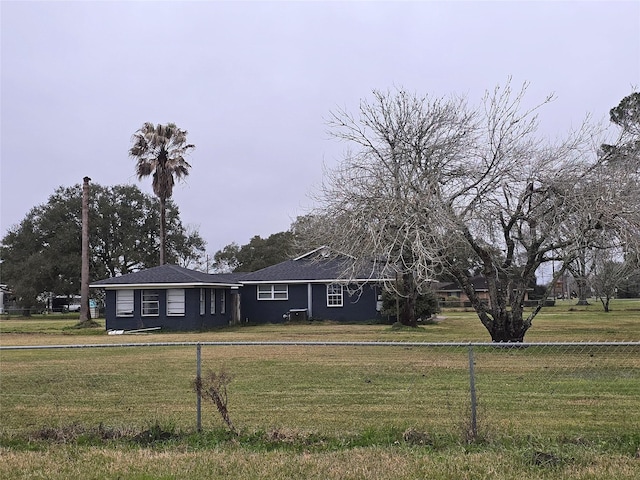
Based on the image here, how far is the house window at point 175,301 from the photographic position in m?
30.2

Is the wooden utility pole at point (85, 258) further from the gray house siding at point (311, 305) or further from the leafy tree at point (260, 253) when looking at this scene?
the leafy tree at point (260, 253)

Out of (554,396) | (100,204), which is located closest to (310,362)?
(554,396)

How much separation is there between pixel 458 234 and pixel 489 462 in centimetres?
1042

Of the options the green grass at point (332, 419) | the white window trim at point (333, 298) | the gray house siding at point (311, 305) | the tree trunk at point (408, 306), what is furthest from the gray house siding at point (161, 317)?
the green grass at point (332, 419)

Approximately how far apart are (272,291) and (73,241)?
2164 cm

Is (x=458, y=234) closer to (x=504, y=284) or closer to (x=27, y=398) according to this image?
(x=504, y=284)

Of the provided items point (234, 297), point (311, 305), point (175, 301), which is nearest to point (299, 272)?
point (311, 305)

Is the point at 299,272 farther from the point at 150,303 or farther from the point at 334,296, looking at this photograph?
the point at 150,303

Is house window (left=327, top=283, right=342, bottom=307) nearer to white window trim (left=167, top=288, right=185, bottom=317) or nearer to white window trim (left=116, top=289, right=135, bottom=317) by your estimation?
white window trim (left=167, top=288, right=185, bottom=317)

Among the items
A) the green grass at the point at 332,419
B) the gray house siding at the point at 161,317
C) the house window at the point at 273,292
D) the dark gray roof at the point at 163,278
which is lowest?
the green grass at the point at 332,419

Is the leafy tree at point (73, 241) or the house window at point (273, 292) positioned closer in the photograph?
the house window at point (273, 292)

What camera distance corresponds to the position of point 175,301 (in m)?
30.3

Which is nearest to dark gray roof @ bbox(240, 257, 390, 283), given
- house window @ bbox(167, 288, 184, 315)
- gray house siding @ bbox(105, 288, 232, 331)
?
gray house siding @ bbox(105, 288, 232, 331)

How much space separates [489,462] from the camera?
5891 millimetres
